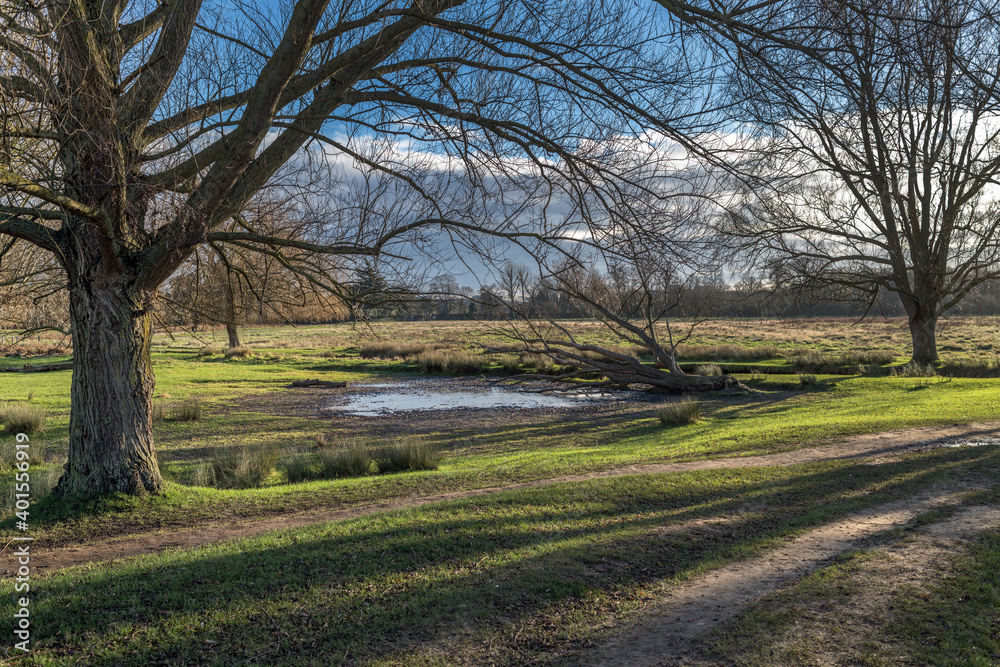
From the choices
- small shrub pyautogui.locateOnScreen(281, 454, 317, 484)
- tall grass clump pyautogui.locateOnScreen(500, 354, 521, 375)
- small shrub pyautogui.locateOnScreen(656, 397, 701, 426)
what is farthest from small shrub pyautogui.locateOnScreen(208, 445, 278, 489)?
tall grass clump pyautogui.locateOnScreen(500, 354, 521, 375)

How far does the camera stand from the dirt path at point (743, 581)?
4.02 m

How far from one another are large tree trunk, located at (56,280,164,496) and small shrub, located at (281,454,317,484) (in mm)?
3323

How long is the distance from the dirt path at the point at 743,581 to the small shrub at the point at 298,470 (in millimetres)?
7432

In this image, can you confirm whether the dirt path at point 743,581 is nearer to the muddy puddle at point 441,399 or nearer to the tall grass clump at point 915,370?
the muddy puddle at point 441,399

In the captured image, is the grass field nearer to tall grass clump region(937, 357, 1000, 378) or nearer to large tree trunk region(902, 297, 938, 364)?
tall grass clump region(937, 357, 1000, 378)

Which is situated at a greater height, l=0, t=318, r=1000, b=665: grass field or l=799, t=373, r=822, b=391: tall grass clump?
l=0, t=318, r=1000, b=665: grass field

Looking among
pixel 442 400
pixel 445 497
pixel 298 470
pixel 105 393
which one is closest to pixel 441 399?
pixel 442 400

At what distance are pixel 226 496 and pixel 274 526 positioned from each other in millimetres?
1788

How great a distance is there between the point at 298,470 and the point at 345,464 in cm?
80

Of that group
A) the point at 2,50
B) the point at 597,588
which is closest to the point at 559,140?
the point at 597,588

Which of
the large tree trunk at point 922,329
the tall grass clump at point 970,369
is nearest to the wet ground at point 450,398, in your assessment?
the large tree trunk at point 922,329

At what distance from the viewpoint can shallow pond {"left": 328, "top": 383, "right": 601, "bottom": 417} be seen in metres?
21.4

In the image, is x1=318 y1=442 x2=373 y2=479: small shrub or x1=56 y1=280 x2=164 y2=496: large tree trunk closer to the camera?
x1=56 y1=280 x2=164 y2=496: large tree trunk

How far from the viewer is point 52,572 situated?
5.43m
